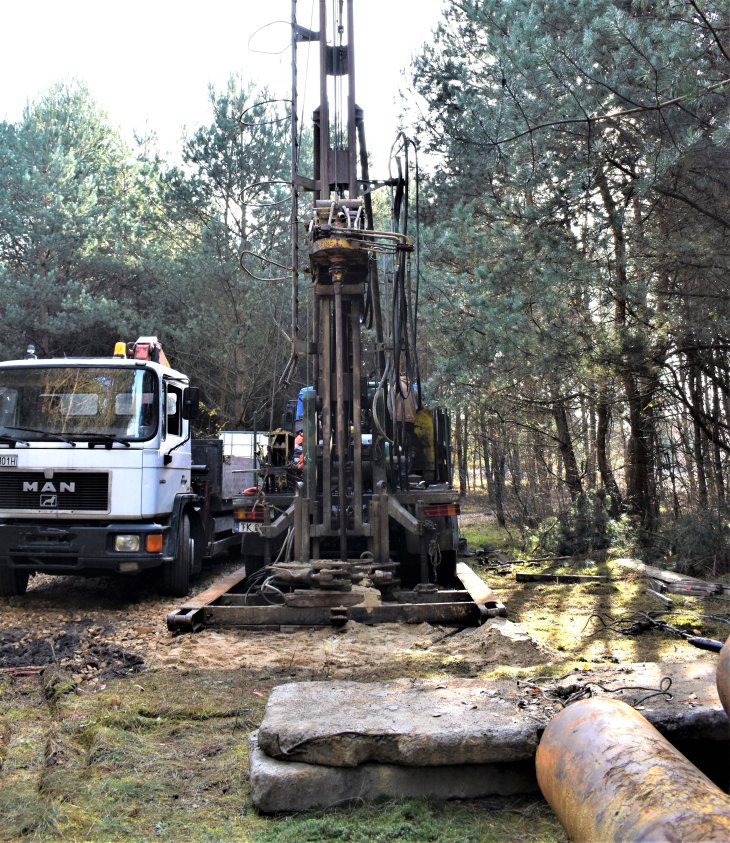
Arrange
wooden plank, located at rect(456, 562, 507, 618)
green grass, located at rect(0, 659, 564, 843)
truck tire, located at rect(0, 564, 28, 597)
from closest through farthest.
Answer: green grass, located at rect(0, 659, 564, 843), wooden plank, located at rect(456, 562, 507, 618), truck tire, located at rect(0, 564, 28, 597)

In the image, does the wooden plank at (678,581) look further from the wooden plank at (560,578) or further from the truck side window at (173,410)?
the truck side window at (173,410)

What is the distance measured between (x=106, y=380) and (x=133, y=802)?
5824 mm

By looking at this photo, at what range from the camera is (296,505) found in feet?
24.6

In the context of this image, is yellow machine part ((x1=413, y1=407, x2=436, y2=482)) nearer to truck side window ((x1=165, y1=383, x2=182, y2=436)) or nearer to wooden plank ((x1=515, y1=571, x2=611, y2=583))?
wooden plank ((x1=515, y1=571, x2=611, y2=583))

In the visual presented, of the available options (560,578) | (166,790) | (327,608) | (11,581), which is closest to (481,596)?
(327,608)

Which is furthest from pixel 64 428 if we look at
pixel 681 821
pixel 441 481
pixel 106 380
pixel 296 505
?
pixel 681 821

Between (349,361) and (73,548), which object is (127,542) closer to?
(73,548)

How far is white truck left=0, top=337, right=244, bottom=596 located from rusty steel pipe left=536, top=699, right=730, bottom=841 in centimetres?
587

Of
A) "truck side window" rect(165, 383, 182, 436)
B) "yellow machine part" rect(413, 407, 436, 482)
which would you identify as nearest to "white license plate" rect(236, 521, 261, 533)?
"truck side window" rect(165, 383, 182, 436)

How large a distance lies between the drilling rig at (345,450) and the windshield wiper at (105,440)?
1351mm

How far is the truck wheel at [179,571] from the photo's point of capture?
8.84m

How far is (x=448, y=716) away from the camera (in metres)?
3.61

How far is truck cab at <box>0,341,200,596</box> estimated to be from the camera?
26.6ft

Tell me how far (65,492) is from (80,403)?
3.15 feet
